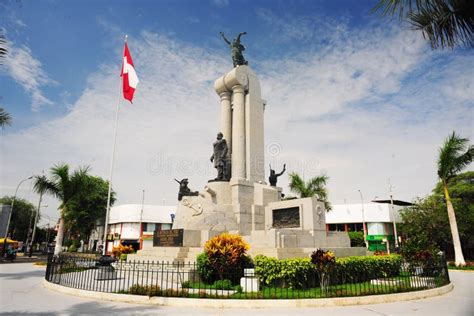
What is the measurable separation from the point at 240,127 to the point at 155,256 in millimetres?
9741

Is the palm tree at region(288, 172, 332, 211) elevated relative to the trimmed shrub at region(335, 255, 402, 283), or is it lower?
elevated

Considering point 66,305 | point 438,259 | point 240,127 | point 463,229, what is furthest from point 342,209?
point 66,305

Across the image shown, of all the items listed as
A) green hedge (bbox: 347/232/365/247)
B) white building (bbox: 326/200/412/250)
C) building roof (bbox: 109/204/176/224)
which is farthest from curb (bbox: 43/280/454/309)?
building roof (bbox: 109/204/176/224)

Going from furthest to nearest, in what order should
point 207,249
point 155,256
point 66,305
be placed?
1. point 155,256
2. point 207,249
3. point 66,305

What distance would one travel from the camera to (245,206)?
17.9 m

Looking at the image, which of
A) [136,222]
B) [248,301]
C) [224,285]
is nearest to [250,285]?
[224,285]

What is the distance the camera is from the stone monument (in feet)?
44.8

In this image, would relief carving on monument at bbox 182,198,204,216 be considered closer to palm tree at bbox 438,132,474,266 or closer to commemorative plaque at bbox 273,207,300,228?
commemorative plaque at bbox 273,207,300,228

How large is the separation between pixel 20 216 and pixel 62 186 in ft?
149

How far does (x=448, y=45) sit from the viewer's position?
779 centimetres

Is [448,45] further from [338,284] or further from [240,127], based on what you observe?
[240,127]

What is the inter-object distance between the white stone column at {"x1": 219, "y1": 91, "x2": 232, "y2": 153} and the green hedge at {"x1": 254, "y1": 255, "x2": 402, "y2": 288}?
1135 cm

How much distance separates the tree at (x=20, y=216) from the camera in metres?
56.6

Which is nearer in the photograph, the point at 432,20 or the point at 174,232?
the point at 432,20
